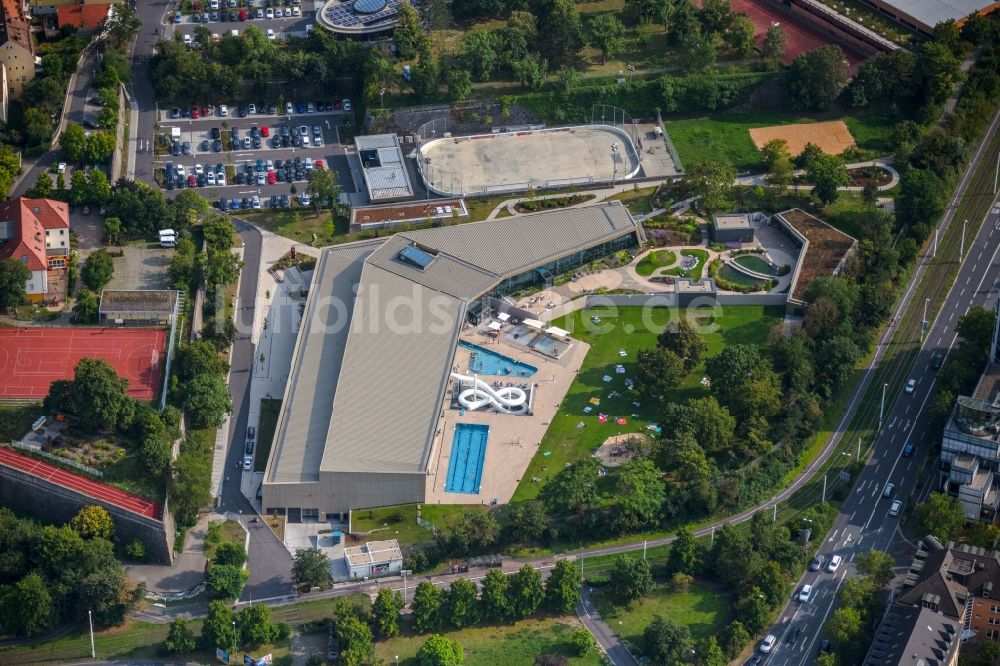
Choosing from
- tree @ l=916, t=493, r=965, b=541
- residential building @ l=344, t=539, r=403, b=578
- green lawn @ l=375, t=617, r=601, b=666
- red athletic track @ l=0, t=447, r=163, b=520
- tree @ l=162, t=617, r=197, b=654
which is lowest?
tree @ l=162, t=617, r=197, b=654

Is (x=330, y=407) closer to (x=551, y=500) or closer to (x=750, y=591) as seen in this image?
(x=551, y=500)

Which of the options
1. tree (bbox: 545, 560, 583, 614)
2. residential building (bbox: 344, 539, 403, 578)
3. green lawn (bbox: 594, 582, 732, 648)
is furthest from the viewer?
residential building (bbox: 344, 539, 403, 578)

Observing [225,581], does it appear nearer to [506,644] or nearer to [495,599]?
[495,599]

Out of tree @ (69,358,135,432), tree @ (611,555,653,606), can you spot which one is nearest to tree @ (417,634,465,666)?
tree @ (611,555,653,606)

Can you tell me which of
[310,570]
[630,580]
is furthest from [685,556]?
[310,570]

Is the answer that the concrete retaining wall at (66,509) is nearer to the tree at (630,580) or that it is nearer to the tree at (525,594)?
the tree at (525,594)

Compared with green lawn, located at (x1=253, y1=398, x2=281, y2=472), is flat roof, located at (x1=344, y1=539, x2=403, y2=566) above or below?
below

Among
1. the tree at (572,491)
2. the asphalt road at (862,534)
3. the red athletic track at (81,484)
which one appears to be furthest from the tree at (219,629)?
the asphalt road at (862,534)

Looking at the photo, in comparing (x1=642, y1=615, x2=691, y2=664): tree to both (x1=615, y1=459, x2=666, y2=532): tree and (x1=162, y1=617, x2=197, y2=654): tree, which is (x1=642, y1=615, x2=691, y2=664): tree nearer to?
(x1=615, y1=459, x2=666, y2=532): tree
